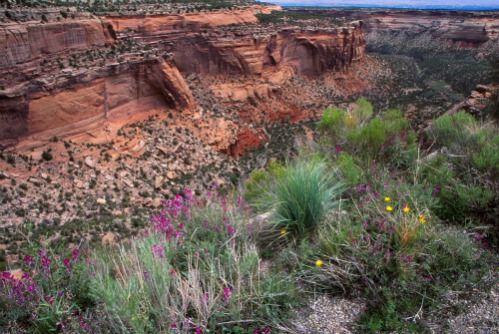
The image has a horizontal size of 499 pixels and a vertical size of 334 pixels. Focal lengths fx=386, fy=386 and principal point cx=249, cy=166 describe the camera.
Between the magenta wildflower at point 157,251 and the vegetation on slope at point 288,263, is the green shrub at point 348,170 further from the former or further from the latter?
the magenta wildflower at point 157,251

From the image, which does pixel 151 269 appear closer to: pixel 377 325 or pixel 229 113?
pixel 377 325

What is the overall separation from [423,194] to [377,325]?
2574 millimetres

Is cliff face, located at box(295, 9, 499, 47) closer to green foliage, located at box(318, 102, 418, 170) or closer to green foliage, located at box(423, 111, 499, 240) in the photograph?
green foliage, located at box(318, 102, 418, 170)

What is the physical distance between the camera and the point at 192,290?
3939 mm

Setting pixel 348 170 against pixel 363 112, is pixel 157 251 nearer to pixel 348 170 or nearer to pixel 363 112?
pixel 348 170

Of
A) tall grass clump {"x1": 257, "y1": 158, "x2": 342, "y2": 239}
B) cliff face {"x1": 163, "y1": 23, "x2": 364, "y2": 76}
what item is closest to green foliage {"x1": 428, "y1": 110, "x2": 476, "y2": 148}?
tall grass clump {"x1": 257, "y1": 158, "x2": 342, "y2": 239}

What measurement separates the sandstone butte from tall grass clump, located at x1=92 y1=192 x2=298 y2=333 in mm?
12626

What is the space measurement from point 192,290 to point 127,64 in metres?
17.1

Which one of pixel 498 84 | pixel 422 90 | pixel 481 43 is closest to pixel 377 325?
pixel 498 84

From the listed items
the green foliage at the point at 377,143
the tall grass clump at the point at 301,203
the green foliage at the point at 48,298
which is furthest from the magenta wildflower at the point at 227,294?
the green foliage at the point at 377,143

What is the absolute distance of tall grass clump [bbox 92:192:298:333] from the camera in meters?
3.69

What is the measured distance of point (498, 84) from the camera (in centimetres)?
1741

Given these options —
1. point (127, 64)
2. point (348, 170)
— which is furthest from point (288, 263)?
point (127, 64)

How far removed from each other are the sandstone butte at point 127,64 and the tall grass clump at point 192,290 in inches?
497
